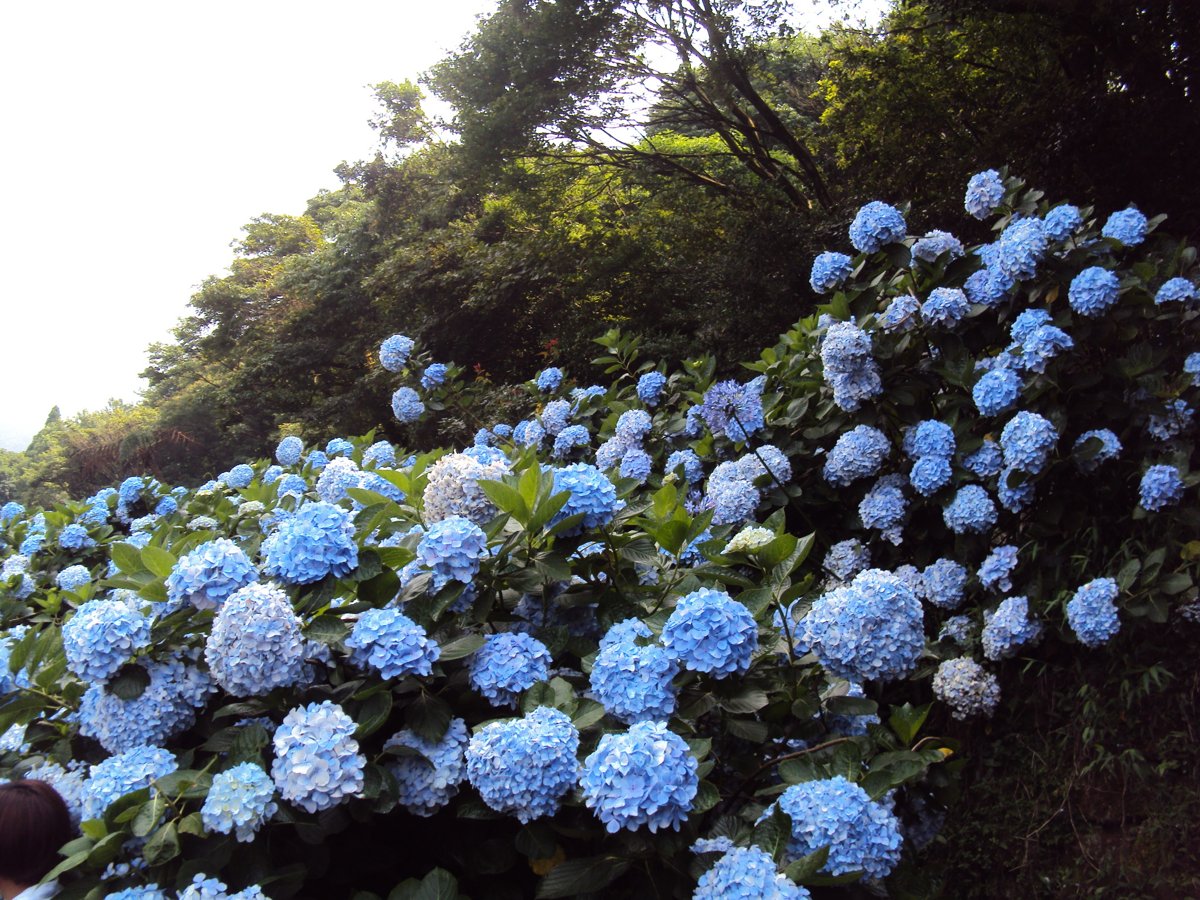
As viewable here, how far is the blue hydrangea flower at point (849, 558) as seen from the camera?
3.11 metres

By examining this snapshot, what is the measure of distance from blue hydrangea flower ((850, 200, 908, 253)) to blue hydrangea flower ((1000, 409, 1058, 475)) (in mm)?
903

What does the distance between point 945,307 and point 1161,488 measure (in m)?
0.91

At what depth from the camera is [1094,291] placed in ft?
9.23

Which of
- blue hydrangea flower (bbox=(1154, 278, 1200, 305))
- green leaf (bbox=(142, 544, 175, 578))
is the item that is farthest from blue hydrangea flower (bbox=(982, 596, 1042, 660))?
green leaf (bbox=(142, 544, 175, 578))

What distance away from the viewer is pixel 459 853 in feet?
4.67

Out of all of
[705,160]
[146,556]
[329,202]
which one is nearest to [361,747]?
[146,556]

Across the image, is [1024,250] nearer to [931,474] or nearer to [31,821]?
[931,474]

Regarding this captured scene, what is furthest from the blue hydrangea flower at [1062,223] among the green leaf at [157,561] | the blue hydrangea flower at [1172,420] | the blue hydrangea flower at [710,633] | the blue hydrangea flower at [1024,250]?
the green leaf at [157,561]

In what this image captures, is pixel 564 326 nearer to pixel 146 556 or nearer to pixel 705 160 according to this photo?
pixel 705 160

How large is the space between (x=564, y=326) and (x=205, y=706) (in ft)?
22.8

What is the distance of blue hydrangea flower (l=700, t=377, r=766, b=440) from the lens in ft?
10.0

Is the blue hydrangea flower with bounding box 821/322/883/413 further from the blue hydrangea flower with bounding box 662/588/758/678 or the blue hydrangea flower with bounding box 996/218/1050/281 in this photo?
the blue hydrangea flower with bounding box 662/588/758/678

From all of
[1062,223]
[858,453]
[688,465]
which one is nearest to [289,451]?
[688,465]

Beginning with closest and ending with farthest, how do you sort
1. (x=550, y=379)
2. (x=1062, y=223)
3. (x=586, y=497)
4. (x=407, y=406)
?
(x=586, y=497) → (x=1062, y=223) → (x=550, y=379) → (x=407, y=406)
